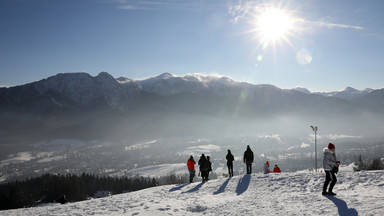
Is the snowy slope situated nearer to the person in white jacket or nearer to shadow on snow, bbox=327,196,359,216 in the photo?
shadow on snow, bbox=327,196,359,216

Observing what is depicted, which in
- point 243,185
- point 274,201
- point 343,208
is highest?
point 343,208

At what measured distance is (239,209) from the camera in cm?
1296

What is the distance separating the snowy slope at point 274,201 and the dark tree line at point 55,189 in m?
85.7

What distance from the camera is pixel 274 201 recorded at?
45.5 feet

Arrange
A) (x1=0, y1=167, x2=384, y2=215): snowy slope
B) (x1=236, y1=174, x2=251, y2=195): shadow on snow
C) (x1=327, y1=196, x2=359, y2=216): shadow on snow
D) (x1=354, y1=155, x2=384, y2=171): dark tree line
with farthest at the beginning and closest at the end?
(x1=354, y1=155, x2=384, y2=171): dark tree line < (x1=236, y1=174, x2=251, y2=195): shadow on snow < (x1=0, y1=167, x2=384, y2=215): snowy slope < (x1=327, y1=196, x2=359, y2=216): shadow on snow

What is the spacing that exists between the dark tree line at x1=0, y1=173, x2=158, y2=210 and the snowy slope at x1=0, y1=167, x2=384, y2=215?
85685mm

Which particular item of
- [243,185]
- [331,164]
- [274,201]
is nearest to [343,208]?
[331,164]

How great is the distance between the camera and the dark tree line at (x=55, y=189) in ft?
268

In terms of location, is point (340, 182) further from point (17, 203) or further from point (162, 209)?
point (17, 203)

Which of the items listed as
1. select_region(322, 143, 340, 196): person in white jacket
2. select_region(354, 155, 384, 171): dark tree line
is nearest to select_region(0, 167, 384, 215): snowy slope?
select_region(322, 143, 340, 196): person in white jacket

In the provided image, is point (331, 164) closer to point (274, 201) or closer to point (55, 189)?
point (274, 201)

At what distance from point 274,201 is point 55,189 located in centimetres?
10690

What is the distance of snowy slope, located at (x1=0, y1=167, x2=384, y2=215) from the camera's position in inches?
441

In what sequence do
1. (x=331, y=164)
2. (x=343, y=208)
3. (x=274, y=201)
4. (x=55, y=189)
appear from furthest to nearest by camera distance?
(x=55, y=189) → (x=274, y=201) → (x=331, y=164) → (x=343, y=208)
